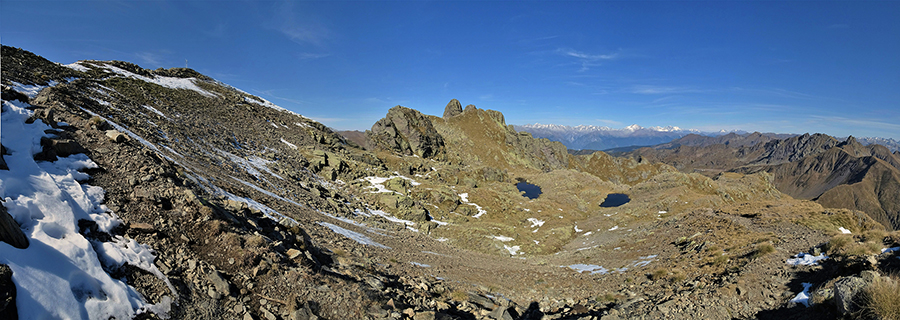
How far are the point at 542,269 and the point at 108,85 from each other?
3787 cm

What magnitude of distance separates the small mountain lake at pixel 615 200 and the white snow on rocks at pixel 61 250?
56.9m

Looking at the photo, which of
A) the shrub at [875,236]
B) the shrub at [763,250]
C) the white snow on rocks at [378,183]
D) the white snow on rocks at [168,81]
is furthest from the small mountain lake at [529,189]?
the white snow on rocks at [168,81]

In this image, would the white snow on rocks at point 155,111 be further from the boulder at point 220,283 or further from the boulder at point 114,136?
the boulder at point 220,283

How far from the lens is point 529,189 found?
226 feet

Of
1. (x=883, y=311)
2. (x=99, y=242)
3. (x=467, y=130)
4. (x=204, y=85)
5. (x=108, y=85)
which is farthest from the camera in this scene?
(x=467, y=130)

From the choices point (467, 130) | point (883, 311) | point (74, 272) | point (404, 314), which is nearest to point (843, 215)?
point (883, 311)

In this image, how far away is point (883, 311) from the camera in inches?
226

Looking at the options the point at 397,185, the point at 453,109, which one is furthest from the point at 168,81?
the point at 453,109

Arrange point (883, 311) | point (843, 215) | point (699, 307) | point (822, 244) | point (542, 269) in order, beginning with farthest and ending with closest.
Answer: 1. point (542, 269)
2. point (843, 215)
3. point (822, 244)
4. point (699, 307)
5. point (883, 311)

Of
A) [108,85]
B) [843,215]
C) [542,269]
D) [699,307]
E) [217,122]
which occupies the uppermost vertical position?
[108,85]

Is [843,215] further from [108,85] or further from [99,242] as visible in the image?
[108,85]

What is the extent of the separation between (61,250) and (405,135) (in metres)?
71.5

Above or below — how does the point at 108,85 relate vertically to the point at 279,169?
above

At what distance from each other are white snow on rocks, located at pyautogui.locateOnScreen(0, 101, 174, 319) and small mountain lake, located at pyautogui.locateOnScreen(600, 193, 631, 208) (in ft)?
187
